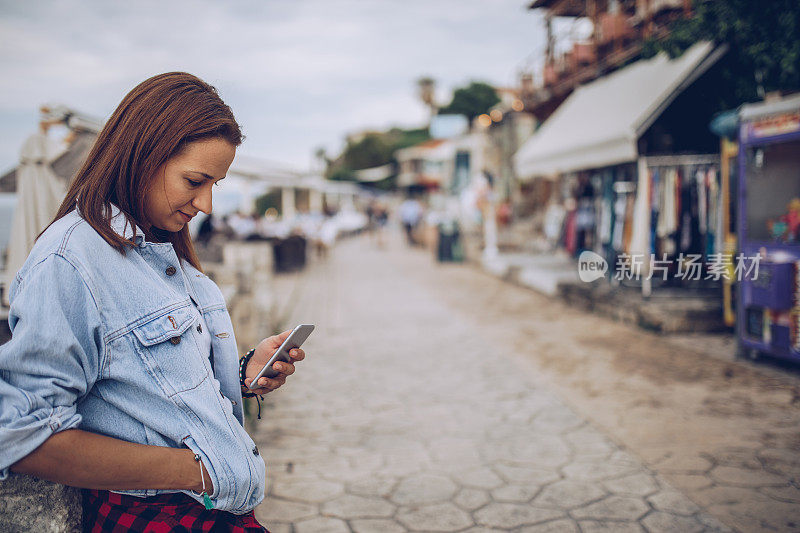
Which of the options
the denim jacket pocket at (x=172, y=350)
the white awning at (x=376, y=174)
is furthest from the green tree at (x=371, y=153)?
the denim jacket pocket at (x=172, y=350)

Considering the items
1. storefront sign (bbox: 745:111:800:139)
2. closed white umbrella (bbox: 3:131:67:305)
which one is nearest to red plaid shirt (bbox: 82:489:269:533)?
closed white umbrella (bbox: 3:131:67:305)

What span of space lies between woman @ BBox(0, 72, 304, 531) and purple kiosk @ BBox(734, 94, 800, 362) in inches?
210

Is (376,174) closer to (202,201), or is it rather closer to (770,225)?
(770,225)

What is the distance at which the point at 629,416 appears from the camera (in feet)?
15.1

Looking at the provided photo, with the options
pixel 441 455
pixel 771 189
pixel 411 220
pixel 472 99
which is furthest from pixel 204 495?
pixel 472 99

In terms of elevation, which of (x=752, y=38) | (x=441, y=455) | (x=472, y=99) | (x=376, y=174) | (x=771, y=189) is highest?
(x=472, y=99)

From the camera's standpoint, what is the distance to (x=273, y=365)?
1484mm

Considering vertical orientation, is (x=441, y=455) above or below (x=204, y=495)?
below

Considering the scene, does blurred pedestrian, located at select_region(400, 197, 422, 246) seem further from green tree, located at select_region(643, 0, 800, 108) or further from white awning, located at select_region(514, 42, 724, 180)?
green tree, located at select_region(643, 0, 800, 108)

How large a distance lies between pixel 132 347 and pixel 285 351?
16.3 inches

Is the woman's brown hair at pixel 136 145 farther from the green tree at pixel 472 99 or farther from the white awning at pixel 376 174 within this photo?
the white awning at pixel 376 174

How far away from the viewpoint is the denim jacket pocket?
1159 mm

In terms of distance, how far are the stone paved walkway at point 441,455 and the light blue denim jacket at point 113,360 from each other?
2.11 metres

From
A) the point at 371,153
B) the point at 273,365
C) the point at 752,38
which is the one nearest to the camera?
the point at 273,365
